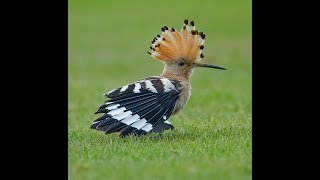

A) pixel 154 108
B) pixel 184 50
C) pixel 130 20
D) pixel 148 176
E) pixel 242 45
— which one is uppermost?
pixel 130 20

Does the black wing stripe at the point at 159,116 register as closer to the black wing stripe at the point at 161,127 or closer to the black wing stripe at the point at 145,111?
the black wing stripe at the point at 145,111

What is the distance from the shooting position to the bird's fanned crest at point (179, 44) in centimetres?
755

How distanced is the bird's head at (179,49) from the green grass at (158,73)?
2.58ft

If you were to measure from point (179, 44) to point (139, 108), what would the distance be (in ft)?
3.30

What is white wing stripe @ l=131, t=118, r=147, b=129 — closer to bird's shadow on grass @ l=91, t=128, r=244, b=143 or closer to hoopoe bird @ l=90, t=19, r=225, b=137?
hoopoe bird @ l=90, t=19, r=225, b=137

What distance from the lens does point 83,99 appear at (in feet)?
38.9

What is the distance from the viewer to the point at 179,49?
25.3 feet

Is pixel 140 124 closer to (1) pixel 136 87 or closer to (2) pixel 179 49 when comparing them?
(1) pixel 136 87

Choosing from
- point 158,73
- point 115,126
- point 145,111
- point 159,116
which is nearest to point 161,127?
point 159,116

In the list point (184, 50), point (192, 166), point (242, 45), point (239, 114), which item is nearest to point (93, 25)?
point (242, 45)

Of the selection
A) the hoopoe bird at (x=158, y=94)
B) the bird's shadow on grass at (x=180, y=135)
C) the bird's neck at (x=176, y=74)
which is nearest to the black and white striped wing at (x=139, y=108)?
the hoopoe bird at (x=158, y=94)
